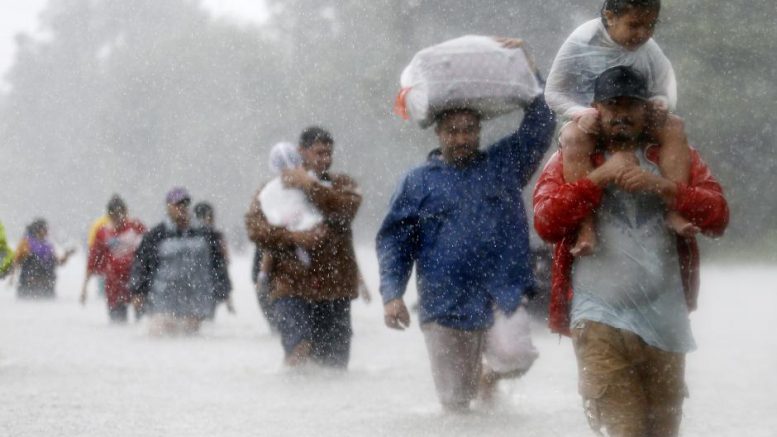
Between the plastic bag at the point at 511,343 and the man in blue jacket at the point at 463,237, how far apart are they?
5 cm

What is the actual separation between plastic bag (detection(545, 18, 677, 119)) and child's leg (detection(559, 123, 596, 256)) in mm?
177

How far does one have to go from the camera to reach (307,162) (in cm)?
1083

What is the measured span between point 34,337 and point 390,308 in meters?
8.84

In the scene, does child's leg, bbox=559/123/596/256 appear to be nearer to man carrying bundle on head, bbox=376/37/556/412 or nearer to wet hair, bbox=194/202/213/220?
man carrying bundle on head, bbox=376/37/556/412

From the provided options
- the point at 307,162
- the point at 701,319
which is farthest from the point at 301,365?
the point at 701,319

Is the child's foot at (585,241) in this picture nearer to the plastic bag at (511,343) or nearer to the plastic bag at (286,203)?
the plastic bag at (511,343)

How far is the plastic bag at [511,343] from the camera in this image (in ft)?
25.3

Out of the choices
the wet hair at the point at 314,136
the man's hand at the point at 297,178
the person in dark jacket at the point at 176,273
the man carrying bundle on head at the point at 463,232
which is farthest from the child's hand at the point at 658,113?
the person in dark jacket at the point at 176,273

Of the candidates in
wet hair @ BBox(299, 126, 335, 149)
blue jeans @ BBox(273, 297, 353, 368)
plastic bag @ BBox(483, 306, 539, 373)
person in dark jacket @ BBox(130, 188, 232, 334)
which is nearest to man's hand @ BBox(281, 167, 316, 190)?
wet hair @ BBox(299, 126, 335, 149)

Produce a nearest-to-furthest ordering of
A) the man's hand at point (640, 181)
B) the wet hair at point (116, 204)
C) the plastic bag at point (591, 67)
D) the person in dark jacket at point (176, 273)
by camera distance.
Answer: the man's hand at point (640, 181), the plastic bag at point (591, 67), the person in dark jacket at point (176, 273), the wet hair at point (116, 204)

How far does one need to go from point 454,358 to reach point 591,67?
2.77 m

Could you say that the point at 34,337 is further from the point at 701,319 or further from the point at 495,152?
the point at 495,152

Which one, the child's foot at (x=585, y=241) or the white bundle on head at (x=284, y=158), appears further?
the white bundle on head at (x=284, y=158)

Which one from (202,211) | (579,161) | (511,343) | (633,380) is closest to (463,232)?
(511,343)
